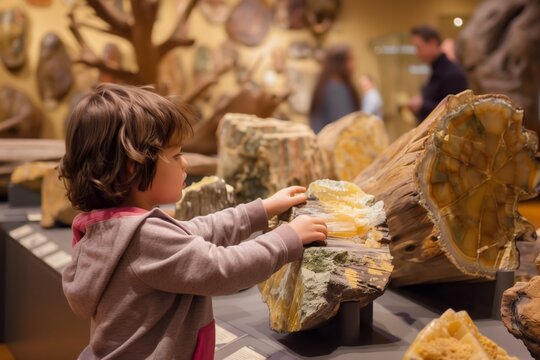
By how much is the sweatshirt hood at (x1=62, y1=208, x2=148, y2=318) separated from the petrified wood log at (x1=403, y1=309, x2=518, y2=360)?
1.79 ft

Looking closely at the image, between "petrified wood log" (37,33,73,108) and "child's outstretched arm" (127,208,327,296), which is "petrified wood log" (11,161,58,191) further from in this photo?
"child's outstretched arm" (127,208,327,296)

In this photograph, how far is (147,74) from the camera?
4.26 meters

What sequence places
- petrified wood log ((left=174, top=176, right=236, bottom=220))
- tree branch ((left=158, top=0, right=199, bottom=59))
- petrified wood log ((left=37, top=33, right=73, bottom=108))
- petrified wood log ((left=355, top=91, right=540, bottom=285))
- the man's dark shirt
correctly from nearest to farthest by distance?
petrified wood log ((left=355, top=91, right=540, bottom=285))
petrified wood log ((left=174, top=176, right=236, bottom=220))
the man's dark shirt
tree branch ((left=158, top=0, right=199, bottom=59))
petrified wood log ((left=37, top=33, right=73, bottom=108))

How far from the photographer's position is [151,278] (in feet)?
4.07

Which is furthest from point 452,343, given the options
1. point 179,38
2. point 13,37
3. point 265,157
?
point 13,37

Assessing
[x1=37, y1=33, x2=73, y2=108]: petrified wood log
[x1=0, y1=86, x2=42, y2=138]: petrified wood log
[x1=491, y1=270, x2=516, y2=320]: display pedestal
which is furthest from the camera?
[x1=37, y1=33, x2=73, y2=108]: petrified wood log

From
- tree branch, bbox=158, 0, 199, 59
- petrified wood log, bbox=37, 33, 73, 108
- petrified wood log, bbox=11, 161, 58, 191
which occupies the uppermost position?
tree branch, bbox=158, 0, 199, 59

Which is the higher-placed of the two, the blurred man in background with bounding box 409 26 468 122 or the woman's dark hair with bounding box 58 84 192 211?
the woman's dark hair with bounding box 58 84 192 211

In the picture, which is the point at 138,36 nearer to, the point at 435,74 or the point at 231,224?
the point at 435,74

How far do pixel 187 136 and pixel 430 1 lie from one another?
5.01 meters

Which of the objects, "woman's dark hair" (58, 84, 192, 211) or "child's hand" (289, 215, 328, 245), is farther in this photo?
"child's hand" (289, 215, 328, 245)

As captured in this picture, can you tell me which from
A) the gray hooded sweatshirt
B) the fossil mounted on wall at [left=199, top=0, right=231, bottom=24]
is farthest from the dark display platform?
the fossil mounted on wall at [left=199, top=0, right=231, bottom=24]

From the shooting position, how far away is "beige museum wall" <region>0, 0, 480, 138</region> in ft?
17.8

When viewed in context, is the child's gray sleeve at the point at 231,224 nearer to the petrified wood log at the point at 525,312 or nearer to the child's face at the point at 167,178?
the child's face at the point at 167,178
